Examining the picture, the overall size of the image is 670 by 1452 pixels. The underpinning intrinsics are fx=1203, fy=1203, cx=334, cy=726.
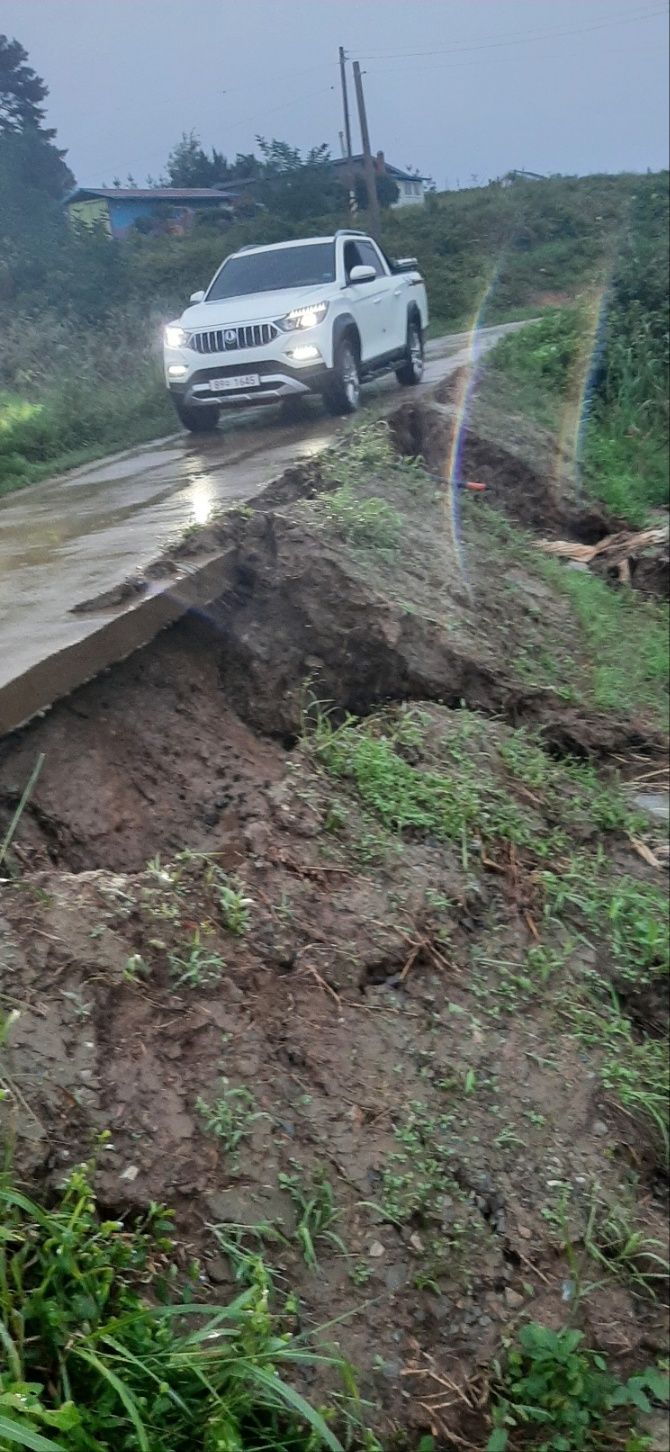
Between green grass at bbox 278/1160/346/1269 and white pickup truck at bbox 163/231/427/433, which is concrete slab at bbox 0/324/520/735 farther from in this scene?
green grass at bbox 278/1160/346/1269

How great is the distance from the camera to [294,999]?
367cm

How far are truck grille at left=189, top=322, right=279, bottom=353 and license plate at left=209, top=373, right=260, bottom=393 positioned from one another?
0.68 ft

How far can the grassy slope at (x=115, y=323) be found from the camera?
28.6ft

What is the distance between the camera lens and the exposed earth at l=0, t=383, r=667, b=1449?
304 centimetres

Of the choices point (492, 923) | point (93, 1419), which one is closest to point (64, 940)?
point (93, 1419)

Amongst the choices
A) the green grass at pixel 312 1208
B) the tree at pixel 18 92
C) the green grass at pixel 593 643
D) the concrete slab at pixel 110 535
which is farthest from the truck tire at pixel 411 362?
the green grass at pixel 312 1208

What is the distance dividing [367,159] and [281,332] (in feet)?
4.43

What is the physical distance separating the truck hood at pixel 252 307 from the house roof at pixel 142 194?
148 centimetres

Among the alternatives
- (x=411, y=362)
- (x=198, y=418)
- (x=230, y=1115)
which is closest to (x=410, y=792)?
(x=230, y=1115)

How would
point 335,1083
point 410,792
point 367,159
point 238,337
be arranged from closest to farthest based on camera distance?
point 335,1083 → point 410,792 → point 367,159 → point 238,337

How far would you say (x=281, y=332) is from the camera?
30.0 feet

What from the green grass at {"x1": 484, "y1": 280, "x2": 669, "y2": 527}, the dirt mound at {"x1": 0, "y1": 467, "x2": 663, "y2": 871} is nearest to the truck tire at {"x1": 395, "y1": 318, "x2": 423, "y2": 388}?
the green grass at {"x1": 484, "y1": 280, "x2": 669, "y2": 527}

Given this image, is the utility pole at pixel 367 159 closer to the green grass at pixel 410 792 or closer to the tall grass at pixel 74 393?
the tall grass at pixel 74 393

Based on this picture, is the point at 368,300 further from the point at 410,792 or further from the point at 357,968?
the point at 357,968
